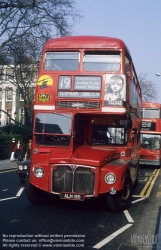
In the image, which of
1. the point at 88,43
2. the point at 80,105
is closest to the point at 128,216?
the point at 80,105

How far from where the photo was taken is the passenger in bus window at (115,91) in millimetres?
10195

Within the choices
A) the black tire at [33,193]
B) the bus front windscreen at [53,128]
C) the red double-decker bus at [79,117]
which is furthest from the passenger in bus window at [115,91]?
the black tire at [33,193]

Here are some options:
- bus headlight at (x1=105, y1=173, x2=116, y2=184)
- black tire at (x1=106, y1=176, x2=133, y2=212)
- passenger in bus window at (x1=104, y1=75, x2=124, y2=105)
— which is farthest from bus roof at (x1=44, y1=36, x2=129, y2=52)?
black tire at (x1=106, y1=176, x2=133, y2=212)

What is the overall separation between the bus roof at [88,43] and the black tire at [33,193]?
3729mm

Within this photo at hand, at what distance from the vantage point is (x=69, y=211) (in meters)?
10.2

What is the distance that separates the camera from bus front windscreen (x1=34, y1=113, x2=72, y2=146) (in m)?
10.2

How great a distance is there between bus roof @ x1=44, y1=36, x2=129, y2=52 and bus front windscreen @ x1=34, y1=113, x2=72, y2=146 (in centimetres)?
200

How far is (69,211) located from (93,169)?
4.72ft

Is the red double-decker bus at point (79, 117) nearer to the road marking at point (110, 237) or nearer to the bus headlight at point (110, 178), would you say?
the bus headlight at point (110, 178)

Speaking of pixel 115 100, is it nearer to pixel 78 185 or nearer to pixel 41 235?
pixel 78 185

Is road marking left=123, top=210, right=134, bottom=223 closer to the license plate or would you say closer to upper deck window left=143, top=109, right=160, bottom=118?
the license plate

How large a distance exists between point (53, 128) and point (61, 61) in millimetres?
1885

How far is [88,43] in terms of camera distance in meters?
10.8

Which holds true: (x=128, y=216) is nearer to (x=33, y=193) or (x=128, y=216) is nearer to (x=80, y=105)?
(x=33, y=193)
